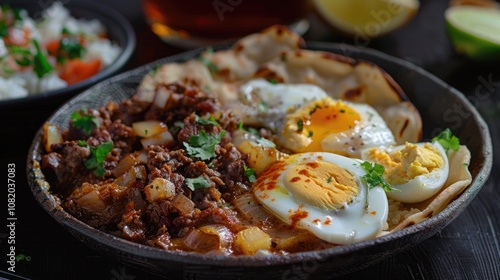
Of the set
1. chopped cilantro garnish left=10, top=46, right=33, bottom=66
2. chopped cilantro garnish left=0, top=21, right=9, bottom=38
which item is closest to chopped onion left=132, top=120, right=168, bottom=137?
chopped cilantro garnish left=10, top=46, right=33, bottom=66

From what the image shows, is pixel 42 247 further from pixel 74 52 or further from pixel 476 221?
pixel 476 221

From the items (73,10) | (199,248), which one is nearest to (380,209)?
(199,248)

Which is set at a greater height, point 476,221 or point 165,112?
point 165,112

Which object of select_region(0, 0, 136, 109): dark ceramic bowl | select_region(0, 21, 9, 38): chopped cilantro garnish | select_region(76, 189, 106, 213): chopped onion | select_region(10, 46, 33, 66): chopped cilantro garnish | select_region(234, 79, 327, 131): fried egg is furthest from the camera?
select_region(0, 21, 9, 38): chopped cilantro garnish

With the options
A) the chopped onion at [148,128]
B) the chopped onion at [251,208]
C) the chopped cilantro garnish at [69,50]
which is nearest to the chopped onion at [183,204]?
the chopped onion at [251,208]

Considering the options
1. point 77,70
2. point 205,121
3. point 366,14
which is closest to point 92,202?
point 205,121

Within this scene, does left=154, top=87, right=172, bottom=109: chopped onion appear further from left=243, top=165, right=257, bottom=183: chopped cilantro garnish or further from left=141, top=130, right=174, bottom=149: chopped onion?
left=243, top=165, right=257, bottom=183: chopped cilantro garnish
